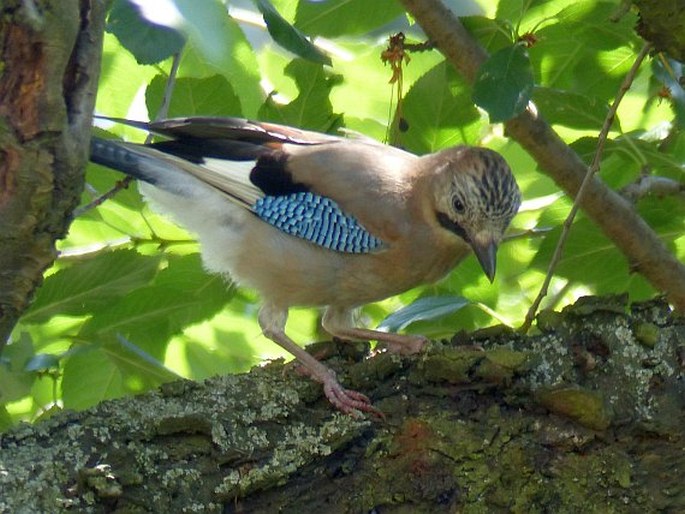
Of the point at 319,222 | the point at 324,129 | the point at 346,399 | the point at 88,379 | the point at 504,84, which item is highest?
the point at 324,129

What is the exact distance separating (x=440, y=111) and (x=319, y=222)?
1.87 ft

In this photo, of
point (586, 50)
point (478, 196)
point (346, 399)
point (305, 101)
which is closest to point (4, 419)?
point (346, 399)

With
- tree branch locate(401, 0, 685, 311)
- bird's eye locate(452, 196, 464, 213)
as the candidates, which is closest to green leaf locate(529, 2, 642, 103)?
tree branch locate(401, 0, 685, 311)

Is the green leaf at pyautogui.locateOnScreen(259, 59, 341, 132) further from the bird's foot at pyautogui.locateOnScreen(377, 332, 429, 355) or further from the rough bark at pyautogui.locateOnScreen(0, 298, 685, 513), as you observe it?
the rough bark at pyautogui.locateOnScreen(0, 298, 685, 513)

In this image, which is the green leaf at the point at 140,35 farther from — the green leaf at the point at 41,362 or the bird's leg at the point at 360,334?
the bird's leg at the point at 360,334

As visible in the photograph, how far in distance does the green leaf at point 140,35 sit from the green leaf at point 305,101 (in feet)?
2.23

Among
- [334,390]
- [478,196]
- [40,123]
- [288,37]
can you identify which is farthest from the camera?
[478,196]

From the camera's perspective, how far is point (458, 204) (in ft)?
13.6

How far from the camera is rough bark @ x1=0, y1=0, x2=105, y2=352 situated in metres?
2.21

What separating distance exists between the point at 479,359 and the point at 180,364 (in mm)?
1342

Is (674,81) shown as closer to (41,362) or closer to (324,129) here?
(324,129)

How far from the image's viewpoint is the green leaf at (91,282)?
10.7ft

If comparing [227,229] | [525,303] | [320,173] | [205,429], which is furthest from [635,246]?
[205,429]

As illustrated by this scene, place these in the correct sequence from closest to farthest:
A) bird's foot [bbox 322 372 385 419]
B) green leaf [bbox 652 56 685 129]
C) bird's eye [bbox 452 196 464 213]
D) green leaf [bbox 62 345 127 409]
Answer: bird's foot [bbox 322 372 385 419] < green leaf [bbox 62 345 127 409] < green leaf [bbox 652 56 685 129] < bird's eye [bbox 452 196 464 213]
